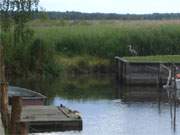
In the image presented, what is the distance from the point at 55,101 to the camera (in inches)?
1997

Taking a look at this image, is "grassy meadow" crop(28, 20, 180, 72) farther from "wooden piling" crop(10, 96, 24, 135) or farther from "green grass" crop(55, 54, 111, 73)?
"wooden piling" crop(10, 96, 24, 135)

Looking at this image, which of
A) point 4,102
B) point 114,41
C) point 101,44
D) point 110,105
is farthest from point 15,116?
point 114,41

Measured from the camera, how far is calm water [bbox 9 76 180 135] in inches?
1447

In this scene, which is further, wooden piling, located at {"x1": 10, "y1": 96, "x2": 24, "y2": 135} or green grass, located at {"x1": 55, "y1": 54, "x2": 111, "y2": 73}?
green grass, located at {"x1": 55, "y1": 54, "x2": 111, "y2": 73}

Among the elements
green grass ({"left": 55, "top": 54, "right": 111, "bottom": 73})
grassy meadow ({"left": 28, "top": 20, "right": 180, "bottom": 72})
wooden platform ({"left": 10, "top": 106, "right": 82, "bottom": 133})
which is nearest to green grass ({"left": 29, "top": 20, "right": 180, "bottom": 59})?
grassy meadow ({"left": 28, "top": 20, "right": 180, "bottom": 72})

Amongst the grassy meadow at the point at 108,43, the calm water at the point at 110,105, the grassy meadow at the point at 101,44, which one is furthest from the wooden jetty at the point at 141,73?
the grassy meadow at the point at 108,43

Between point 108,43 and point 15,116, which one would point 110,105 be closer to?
point 15,116

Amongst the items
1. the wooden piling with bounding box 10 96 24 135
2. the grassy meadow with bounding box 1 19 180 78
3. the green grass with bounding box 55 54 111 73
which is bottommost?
the green grass with bounding box 55 54 111 73

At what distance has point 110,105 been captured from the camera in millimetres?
47938

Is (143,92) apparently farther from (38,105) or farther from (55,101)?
(38,105)

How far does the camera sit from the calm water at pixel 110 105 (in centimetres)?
3675

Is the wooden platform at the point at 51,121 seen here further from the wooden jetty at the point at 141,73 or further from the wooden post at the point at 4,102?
the wooden jetty at the point at 141,73

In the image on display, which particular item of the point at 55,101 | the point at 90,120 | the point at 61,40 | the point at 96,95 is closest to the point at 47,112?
the point at 90,120

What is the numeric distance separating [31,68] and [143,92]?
49.9 ft
